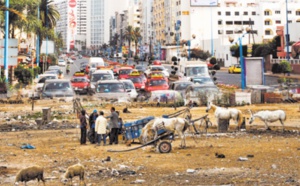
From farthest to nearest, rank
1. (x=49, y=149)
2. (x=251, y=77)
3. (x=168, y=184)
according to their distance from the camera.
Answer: (x=251, y=77) → (x=49, y=149) → (x=168, y=184)

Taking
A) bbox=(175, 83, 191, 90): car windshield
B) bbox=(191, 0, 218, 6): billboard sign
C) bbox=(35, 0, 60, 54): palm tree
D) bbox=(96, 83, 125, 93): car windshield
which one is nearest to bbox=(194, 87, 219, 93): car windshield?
bbox=(175, 83, 191, 90): car windshield

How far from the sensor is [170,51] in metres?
135

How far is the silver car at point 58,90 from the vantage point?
32.5m

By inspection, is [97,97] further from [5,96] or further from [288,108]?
[288,108]

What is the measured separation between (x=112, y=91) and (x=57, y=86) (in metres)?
3.38

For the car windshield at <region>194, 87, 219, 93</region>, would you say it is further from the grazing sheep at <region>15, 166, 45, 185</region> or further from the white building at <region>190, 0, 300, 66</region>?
the white building at <region>190, 0, 300, 66</region>

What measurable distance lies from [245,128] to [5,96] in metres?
19.9

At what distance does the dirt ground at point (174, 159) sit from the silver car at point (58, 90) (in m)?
10.9

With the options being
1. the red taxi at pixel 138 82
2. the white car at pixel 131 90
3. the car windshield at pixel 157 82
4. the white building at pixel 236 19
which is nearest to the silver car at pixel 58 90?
the white car at pixel 131 90

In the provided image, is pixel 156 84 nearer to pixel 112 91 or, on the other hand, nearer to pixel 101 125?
pixel 112 91

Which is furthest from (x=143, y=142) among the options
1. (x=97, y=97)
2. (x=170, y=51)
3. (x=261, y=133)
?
(x=170, y=51)

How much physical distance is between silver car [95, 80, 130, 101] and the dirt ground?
11022 mm

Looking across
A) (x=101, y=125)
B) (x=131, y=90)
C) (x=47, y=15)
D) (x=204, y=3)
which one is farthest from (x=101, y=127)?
(x=204, y=3)

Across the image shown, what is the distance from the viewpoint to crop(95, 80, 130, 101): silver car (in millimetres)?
32531
